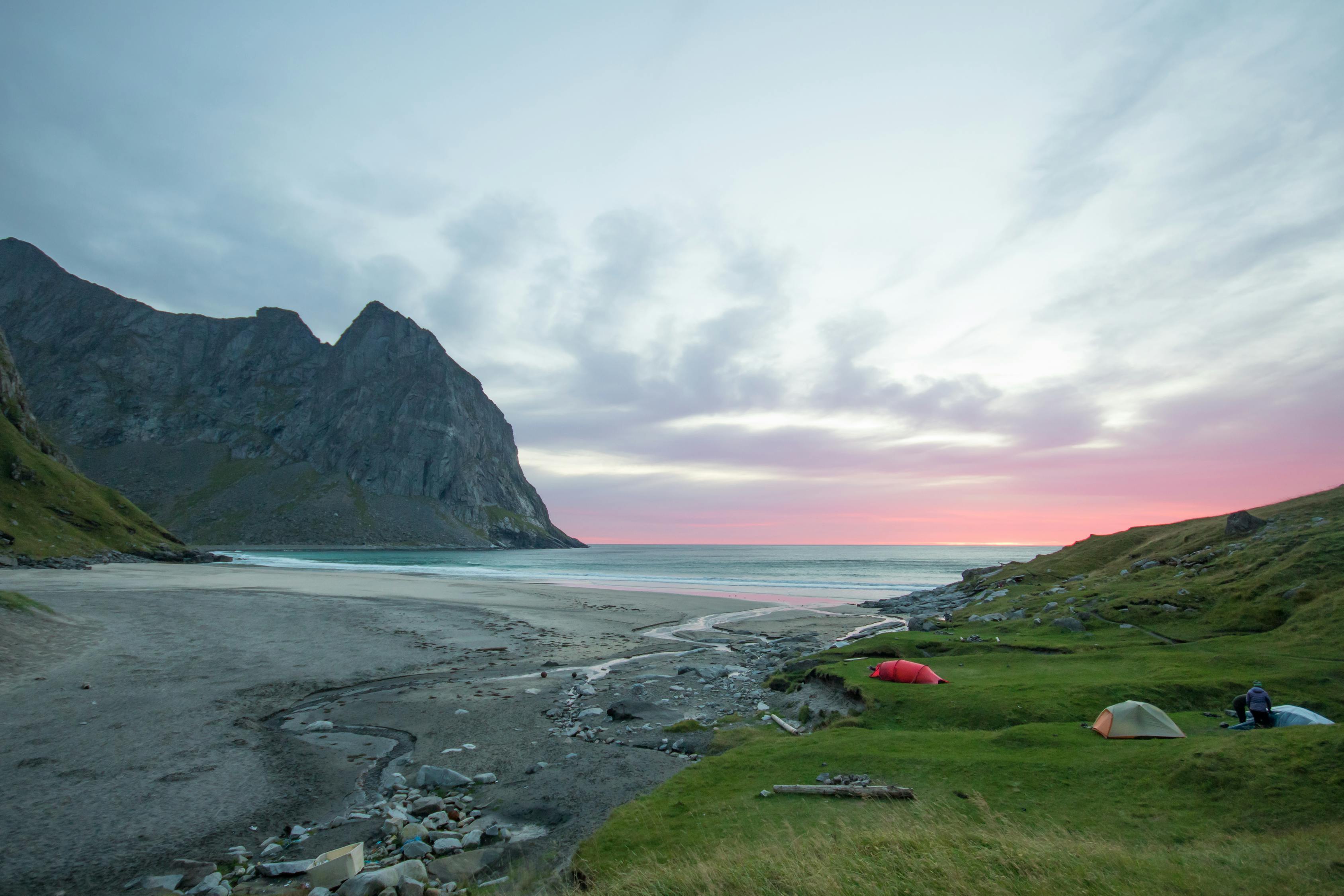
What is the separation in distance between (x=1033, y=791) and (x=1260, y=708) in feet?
28.1

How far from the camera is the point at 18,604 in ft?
87.4

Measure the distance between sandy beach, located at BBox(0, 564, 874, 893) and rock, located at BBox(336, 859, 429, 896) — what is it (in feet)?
7.08

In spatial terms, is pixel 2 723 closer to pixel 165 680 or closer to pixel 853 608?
pixel 165 680

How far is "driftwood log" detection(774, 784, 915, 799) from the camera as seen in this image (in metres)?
11.7

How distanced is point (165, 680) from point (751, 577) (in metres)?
91.4

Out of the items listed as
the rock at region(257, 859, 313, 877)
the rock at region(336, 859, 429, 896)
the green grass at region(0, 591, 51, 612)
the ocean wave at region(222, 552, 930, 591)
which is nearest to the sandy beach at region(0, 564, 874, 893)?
the green grass at region(0, 591, 51, 612)

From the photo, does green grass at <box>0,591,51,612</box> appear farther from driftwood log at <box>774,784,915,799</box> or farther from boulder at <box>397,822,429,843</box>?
driftwood log at <box>774,784,915,799</box>

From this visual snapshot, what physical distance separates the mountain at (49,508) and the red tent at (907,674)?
86.7m

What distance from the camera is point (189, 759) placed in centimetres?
Result: 1530

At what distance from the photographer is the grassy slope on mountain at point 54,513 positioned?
2847 inches

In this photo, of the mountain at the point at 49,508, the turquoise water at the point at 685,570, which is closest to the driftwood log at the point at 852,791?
the turquoise water at the point at 685,570

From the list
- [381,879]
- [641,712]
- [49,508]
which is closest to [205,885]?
[381,879]

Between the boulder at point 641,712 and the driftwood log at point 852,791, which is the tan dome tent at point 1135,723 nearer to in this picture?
the driftwood log at point 852,791

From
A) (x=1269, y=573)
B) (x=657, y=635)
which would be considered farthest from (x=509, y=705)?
(x=1269, y=573)
